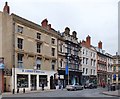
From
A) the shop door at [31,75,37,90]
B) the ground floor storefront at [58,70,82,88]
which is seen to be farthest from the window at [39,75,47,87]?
the ground floor storefront at [58,70,82,88]

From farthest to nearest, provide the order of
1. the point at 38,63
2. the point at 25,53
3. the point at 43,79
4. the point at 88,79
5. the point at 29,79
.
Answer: the point at 88,79, the point at 43,79, the point at 38,63, the point at 29,79, the point at 25,53

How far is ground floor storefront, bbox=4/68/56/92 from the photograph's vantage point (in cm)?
4641

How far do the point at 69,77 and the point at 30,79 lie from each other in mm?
17826

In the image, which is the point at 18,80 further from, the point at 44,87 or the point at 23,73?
the point at 44,87

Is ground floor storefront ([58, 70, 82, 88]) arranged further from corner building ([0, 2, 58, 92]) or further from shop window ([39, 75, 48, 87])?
shop window ([39, 75, 48, 87])

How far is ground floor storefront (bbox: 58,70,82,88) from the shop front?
4554 millimetres

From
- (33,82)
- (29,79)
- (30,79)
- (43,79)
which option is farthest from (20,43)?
(43,79)

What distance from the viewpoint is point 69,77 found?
222 feet

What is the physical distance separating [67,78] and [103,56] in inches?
1447

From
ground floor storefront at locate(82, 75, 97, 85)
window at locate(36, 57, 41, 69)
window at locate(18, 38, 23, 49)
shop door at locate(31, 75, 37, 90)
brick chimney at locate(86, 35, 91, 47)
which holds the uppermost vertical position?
brick chimney at locate(86, 35, 91, 47)

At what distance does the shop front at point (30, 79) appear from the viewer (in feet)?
155

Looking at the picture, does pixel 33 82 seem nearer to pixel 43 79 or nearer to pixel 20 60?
pixel 43 79

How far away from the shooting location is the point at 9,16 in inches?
1882

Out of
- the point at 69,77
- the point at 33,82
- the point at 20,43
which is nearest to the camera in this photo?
the point at 20,43
